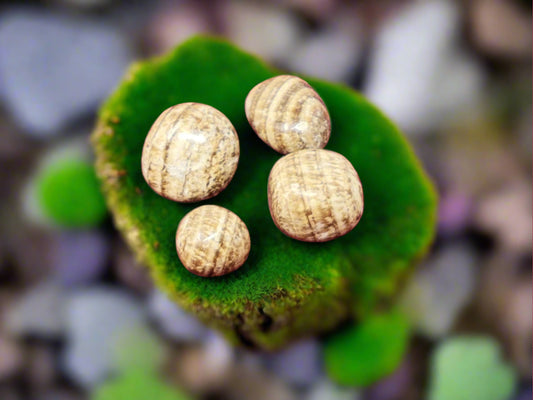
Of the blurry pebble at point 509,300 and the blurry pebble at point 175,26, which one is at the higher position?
the blurry pebble at point 175,26

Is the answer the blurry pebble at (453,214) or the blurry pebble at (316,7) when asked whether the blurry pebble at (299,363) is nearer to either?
the blurry pebble at (453,214)

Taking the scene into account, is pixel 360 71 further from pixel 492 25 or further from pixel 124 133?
pixel 124 133

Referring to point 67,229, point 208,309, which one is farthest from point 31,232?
point 208,309

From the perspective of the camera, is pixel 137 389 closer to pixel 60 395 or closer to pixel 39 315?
pixel 60 395

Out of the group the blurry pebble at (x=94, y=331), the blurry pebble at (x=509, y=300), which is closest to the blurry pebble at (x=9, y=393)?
the blurry pebble at (x=94, y=331)

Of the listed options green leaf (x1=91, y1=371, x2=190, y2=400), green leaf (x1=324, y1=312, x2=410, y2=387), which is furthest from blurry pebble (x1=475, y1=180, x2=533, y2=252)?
green leaf (x1=91, y1=371, x2=190, y2=400)

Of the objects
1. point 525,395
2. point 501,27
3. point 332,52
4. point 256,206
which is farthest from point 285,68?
point 525,395

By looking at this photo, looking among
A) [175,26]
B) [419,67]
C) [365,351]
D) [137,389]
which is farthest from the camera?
[175,26]
